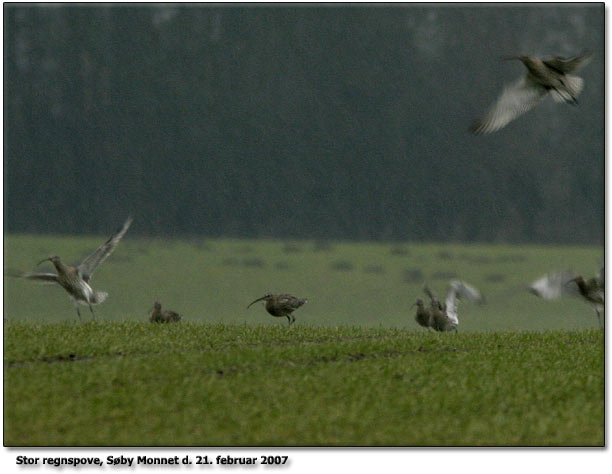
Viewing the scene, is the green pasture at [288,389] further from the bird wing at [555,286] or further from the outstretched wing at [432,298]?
the outstretched wing at [432,298]

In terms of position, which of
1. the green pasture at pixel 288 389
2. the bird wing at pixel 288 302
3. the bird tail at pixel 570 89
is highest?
the bird tail at pixel 570 89

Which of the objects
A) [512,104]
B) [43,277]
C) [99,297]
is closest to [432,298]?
[512,104]

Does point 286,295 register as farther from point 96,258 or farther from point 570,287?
point 570,287

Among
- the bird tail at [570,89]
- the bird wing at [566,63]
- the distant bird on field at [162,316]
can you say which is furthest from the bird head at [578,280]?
the distant bird on field at [162,316]

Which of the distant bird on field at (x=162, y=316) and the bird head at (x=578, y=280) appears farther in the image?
the distant bird on field at (x=162, y=316)

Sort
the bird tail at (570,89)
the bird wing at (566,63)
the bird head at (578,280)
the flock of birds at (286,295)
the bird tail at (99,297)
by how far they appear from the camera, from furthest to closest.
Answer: the bird tail at (99,297) < the bird head at (578,280) < the flock of birds at (286,295) < the bird tail at (570,89) < the bird wing at (566,63)

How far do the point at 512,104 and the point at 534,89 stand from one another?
1.41 feet

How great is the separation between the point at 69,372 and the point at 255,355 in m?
2.72

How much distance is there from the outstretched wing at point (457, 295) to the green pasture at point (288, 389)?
151 centimetres

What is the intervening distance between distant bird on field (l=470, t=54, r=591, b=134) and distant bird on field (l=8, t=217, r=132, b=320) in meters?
6.56

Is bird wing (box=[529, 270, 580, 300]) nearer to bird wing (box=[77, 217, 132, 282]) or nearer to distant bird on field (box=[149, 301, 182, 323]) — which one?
distant bird on field (box=[149, 301, 182, 323])

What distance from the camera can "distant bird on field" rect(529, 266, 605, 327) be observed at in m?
16.6

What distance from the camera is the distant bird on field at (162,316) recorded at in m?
18.5

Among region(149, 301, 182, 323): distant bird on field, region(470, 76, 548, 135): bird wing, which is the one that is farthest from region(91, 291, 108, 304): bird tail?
region(470, 76, 548, 135): bird wing
